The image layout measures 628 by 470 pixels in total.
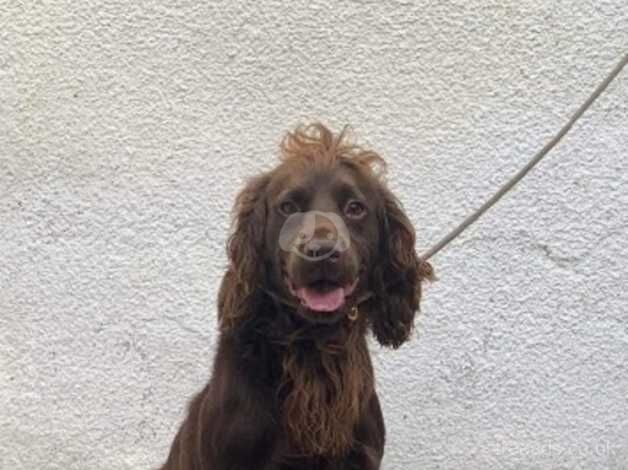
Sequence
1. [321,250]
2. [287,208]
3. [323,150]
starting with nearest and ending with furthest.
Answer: [321,250]
[287,208]
[323,150]

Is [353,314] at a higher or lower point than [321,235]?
lower

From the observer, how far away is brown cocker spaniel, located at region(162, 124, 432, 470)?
84.2 inches

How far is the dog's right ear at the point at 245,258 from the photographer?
2195 mm

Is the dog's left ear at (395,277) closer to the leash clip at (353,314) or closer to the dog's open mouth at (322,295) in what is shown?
the leash clip at (353,314)

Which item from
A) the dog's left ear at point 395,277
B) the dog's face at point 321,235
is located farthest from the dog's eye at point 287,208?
the dog's left ear at point 395,277

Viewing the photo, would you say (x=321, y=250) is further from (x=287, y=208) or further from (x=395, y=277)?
(x=395, y=277)

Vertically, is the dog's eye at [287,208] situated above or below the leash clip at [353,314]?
above

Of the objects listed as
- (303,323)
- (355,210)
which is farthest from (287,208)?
(303,323)

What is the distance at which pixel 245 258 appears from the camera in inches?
87.0

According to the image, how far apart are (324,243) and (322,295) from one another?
0.46ft

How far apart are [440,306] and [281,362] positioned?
1.15m

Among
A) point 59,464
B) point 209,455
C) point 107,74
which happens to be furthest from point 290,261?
point 59,464

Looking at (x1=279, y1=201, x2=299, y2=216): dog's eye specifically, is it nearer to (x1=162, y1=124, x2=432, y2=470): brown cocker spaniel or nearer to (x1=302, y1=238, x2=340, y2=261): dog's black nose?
(x1=162, y1=124, x2=432, y2=470): brown cocker spaniel

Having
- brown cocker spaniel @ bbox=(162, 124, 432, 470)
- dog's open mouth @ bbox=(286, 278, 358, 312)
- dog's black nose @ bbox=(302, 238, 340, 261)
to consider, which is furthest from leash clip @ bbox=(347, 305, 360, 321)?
dog's black nose @ bbox=(302, 238, 340, 261)
